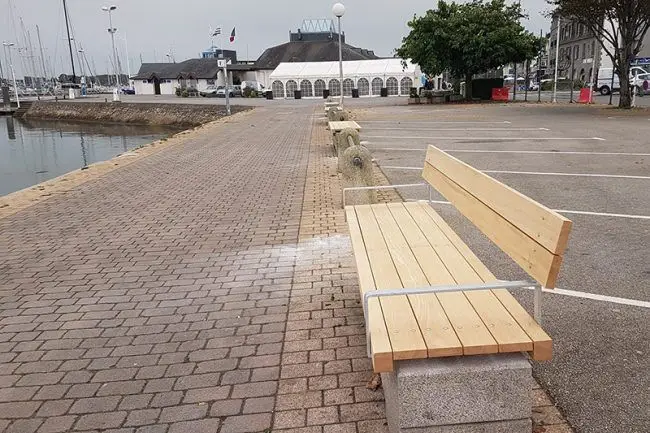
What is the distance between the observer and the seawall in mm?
41406

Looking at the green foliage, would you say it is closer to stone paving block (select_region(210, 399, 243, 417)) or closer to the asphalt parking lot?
the asphalt parking lot

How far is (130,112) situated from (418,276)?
5088cm

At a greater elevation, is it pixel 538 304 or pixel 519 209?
pixel 519 209

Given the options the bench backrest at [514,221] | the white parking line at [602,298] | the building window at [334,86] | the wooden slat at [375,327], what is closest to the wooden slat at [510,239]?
the bench backrest at [514,221]

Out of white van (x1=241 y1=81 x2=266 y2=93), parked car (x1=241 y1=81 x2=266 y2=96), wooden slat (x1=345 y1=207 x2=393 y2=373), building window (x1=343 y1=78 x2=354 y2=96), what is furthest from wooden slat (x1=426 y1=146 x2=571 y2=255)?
white van (x1=241 y1=81 x2=266 y2=93)

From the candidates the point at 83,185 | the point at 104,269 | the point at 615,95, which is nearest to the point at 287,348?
the point at 104,269

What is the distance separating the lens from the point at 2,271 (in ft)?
17.7

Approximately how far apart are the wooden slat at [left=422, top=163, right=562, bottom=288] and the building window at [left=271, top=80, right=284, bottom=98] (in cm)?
5268

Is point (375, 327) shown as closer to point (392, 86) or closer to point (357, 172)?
point (357, 172)

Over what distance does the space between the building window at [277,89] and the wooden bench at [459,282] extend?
2092 inches

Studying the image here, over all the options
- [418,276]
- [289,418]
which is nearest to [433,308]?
[418,276]

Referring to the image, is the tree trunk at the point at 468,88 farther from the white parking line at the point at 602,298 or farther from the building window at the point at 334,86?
the white parking line at the point at 602,298

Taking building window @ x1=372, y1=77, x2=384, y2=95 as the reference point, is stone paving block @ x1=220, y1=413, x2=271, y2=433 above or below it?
below

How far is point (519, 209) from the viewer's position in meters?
2.82
